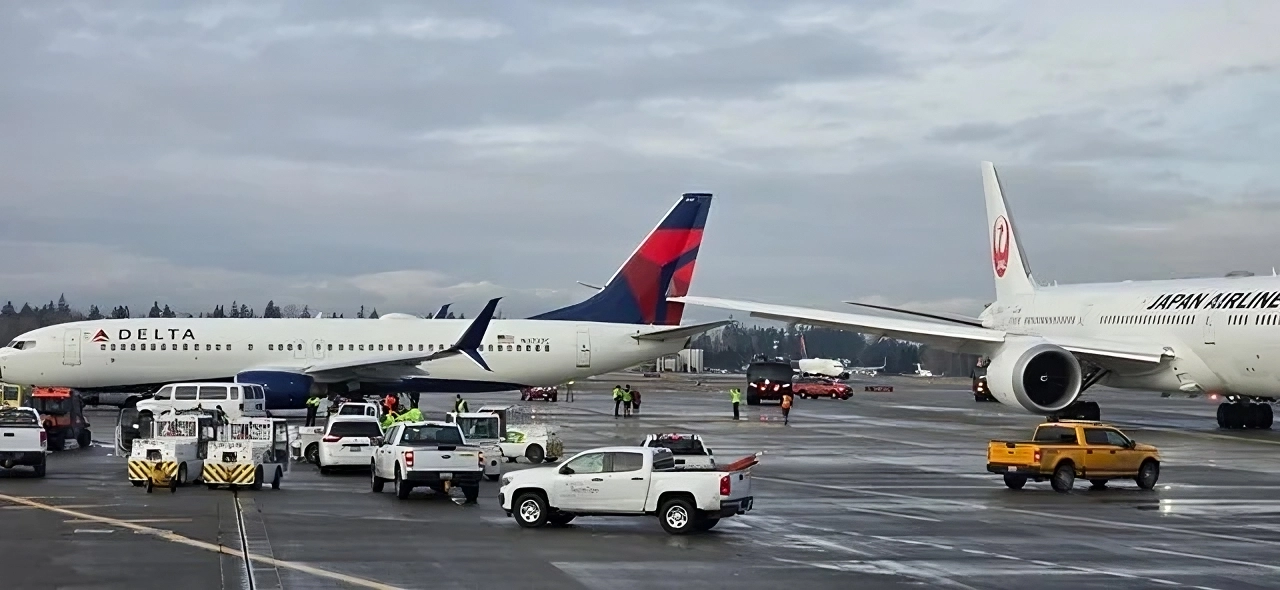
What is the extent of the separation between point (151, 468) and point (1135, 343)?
3304 cm

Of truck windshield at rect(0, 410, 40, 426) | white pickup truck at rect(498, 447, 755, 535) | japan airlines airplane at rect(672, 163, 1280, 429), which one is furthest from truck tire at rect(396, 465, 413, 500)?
japan airlines airplane at rect(672, 163, 1280, 429)

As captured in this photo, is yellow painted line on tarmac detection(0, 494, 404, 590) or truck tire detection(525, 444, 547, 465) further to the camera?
truck tire detection(525, 444, 547, 465)

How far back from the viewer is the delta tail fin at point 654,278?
193 feet

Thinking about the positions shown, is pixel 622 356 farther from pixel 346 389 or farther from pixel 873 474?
pixel 873 474

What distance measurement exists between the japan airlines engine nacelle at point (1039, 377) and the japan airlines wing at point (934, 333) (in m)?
0.69

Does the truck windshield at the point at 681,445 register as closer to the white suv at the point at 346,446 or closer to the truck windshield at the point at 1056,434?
the white suv at the point at 346,446

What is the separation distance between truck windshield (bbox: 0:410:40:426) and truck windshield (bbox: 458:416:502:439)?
924 cm

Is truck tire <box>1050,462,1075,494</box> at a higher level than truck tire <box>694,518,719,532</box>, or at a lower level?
higher

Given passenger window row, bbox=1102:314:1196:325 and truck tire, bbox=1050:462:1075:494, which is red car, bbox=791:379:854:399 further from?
truck tire, bbox=1050:462:1075:494

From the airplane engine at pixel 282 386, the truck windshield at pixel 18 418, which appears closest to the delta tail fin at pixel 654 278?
the airplane engine at pixel 282 386

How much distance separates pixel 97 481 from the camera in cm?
2947

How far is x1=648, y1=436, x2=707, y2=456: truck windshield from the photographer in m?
28.7

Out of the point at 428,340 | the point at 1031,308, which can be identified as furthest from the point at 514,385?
the point at 1031,308

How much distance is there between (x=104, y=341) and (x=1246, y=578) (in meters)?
46.6
